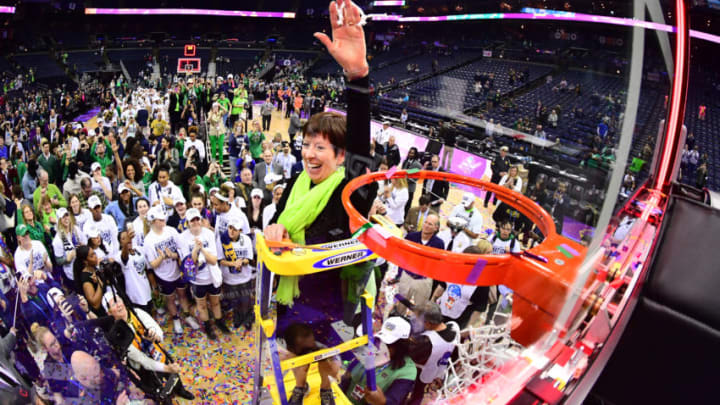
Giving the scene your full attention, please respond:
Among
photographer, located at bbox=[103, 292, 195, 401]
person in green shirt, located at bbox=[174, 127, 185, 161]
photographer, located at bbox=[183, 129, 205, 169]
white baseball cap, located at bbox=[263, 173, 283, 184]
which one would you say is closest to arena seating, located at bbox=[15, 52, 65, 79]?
person in green shirt, located at bbox=[174, 127, 185, 161]

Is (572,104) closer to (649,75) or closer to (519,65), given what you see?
(519,65)

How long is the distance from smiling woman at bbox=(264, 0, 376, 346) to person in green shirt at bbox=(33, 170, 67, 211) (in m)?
3.22

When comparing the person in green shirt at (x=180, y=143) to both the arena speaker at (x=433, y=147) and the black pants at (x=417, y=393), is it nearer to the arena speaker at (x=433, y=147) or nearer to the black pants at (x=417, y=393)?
the arena speaker at (x=433, y=147)

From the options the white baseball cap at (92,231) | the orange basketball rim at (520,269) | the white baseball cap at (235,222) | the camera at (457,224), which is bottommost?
the white baseball cap at (235,222)

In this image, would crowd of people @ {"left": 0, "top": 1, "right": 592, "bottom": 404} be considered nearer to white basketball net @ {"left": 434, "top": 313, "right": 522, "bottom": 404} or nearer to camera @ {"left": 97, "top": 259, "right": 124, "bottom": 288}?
camera @ {"left": 97, "top": 259, "right": 124, "bottom": 288}

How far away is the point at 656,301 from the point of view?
953 millimetres

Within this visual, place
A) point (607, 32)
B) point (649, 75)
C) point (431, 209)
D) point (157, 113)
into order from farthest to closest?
point (157, 113), point (431, 209), point (607, 32), point (649, 75)

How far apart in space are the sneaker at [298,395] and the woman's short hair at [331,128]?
1311 millimetres

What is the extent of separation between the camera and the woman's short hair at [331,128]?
2.01 metres

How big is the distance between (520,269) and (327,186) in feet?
4.48

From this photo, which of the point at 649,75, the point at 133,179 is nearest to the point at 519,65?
the point at 649,75

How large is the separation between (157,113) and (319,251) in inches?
183

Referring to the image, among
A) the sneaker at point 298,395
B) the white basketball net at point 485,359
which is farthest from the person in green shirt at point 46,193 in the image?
the white basketball net at point 485,359

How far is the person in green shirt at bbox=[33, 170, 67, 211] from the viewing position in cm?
402
